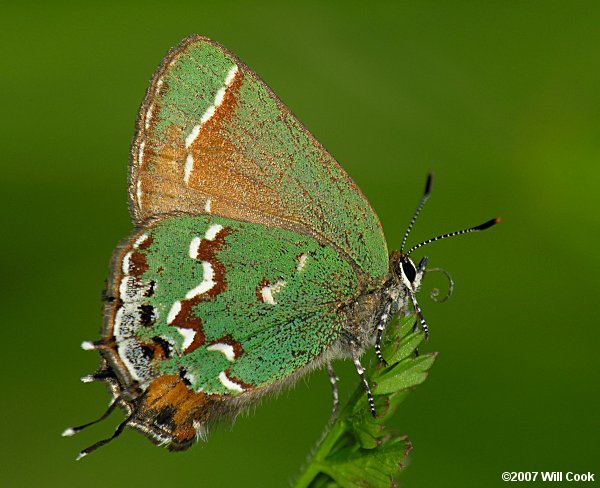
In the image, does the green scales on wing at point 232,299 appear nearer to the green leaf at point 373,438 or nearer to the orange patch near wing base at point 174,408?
the orange patch near wing base at point 174,408

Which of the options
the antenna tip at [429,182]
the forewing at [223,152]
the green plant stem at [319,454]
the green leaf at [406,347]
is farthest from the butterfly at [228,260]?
the green plant stem at [319,454]

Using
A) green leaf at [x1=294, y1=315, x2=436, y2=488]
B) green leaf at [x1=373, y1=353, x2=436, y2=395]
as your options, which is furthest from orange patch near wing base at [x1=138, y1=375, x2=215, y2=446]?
green leaf at [x1=373, y1=353, x2=436, y2=395]

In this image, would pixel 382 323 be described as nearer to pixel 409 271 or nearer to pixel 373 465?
pixel 409 271

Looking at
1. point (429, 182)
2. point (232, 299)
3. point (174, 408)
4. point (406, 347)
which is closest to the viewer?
point (406, 347)

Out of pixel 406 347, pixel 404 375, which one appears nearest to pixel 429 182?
pixel 406 347

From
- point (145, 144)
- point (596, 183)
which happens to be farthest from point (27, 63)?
point (596, 183)

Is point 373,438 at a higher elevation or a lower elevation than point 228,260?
lower

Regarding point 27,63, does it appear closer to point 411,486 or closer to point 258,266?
point 258,266
